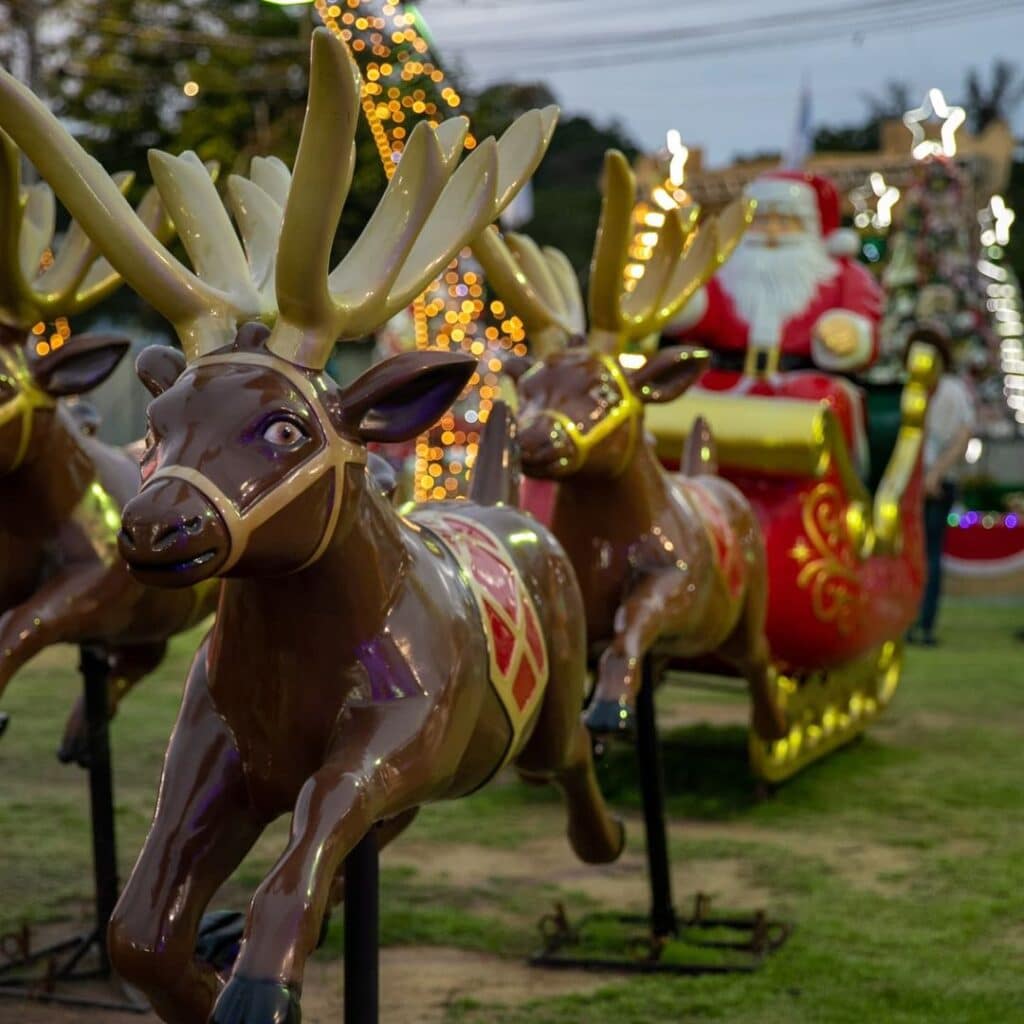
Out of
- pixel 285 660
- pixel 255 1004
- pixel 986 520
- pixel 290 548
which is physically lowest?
pixel 986 520

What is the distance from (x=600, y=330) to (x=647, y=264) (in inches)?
10.8

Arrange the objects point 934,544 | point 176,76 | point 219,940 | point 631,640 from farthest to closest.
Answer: point 176,76
point 934,544
point 631,640
point 219,940

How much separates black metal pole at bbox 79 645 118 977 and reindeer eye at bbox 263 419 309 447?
191 centimetres

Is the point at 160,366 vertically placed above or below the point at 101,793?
above

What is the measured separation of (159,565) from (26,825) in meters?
3.72

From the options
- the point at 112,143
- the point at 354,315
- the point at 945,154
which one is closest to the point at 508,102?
the point at 112,143

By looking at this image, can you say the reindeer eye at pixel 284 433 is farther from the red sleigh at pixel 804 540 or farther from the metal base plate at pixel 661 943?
the red sleigh at pixel 804 540

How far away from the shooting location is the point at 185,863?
247 cm

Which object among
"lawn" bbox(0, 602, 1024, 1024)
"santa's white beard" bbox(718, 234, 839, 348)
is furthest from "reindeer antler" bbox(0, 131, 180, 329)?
"santa's white beard" bbox(718, 234, 839, 348)

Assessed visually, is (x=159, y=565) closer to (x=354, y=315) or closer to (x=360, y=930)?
(x=354, y=315)

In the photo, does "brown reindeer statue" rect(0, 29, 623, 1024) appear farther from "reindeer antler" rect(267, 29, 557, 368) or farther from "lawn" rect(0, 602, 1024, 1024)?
"lawn" rect(0, 602, 1024, 1024)

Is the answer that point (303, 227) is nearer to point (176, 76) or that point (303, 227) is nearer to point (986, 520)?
point (986, 520)

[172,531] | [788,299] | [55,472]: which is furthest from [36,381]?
[788,299]

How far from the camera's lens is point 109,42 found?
2044 centimetres
